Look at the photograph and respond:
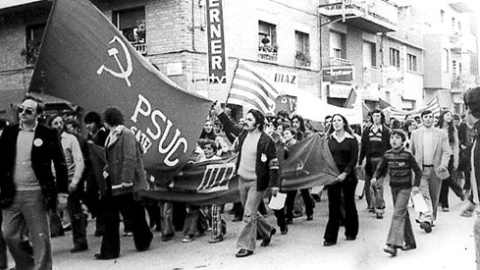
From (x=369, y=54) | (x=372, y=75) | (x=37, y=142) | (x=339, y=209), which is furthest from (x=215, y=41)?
(x=369, y=54)

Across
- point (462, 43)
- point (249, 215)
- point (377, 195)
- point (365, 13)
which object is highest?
point (462, 43)

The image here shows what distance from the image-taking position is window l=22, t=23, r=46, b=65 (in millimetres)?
19484

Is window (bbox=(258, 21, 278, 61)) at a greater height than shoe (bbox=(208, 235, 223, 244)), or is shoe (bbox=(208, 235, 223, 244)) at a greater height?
window (bbox=(258, 21, 278, 61))

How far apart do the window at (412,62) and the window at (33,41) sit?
2184cm

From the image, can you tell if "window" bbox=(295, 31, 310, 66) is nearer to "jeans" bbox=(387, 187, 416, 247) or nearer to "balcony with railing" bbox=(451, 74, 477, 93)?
"jeans" bbox=(387, 187, 416, 247)

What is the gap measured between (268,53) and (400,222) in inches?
510

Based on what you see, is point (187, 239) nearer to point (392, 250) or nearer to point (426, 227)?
point (392, 250)

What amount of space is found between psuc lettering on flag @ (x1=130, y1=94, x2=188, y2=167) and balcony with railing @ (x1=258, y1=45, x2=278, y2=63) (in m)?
11.6

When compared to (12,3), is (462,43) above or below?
above

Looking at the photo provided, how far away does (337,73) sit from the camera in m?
23.1

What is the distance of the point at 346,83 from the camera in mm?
24969

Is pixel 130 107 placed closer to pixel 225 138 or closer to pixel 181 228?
pixel 181 228

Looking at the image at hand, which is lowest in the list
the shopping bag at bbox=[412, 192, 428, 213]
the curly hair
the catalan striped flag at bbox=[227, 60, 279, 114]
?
the shopping bag at bbox=[412, 192, 428, 213]

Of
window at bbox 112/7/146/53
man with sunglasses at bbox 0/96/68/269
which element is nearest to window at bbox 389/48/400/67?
window at bbox 112/7/146/53
